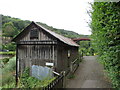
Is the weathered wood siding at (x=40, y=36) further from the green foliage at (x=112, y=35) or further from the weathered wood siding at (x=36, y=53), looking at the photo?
the green foliage at (x=112, y=35)

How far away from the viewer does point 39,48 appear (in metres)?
6.91

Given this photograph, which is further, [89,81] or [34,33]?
[34,33]

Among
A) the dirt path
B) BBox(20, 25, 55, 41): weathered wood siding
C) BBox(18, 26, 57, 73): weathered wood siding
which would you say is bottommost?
the dirt path

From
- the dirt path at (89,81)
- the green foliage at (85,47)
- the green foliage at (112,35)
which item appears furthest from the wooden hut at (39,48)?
the green foliage at (85,47)

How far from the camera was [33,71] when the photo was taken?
6.99 metres

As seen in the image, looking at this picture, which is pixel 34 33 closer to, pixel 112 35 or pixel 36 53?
pixel 36 53

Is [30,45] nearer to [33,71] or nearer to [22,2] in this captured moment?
[33,71]

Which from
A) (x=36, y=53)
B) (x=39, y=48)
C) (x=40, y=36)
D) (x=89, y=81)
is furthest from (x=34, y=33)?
(x=89, y=81)

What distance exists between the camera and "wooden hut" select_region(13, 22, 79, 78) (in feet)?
20.8

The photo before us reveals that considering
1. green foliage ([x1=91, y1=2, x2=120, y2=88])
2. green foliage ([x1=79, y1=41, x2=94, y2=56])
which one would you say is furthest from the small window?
green foliage ([x1=79, y1=41, x2=94, y2=56])

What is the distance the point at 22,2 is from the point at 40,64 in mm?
5205

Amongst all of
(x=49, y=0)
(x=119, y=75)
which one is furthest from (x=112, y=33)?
(x=49, y=0)

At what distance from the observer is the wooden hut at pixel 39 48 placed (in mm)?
6336

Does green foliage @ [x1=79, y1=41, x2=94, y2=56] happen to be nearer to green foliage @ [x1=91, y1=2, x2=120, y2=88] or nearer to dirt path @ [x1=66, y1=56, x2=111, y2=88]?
dirt path @ [x1=66, y1=56, x2=111, y2=88]
